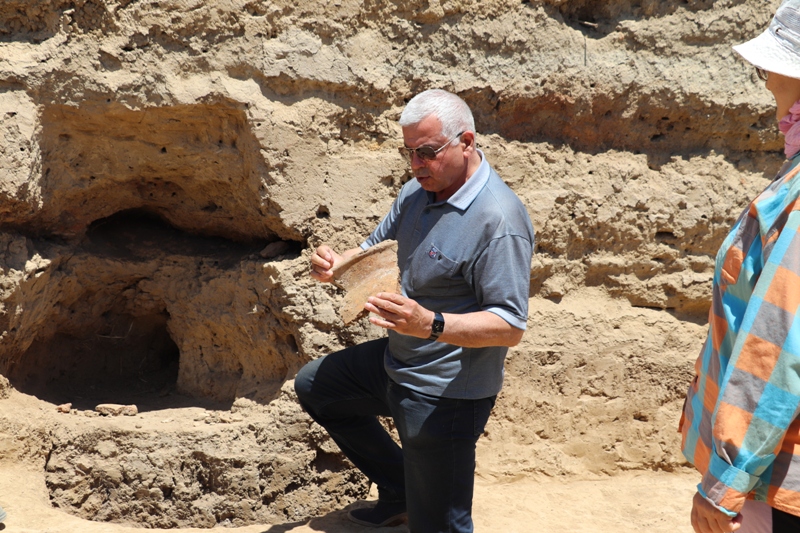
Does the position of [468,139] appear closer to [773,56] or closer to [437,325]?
[437,325]

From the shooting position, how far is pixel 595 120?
3998 millimetres

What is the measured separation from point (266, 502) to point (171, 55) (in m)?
2.20

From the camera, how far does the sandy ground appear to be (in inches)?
Answer: 128

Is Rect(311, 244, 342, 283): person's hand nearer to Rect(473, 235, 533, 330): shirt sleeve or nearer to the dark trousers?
the dark trousers

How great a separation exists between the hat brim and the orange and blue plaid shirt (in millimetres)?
222

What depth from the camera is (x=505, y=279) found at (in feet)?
8.07

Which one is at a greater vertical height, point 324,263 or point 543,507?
point 324,263

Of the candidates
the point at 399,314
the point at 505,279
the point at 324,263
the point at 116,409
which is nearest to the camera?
the point at 399,314

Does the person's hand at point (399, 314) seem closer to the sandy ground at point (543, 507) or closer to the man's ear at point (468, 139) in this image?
the man's ear at point (468, 139)

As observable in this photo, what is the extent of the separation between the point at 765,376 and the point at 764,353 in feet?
0.17

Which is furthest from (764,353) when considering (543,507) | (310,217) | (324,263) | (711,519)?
(310,217)

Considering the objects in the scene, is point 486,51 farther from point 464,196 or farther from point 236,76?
point 464,196

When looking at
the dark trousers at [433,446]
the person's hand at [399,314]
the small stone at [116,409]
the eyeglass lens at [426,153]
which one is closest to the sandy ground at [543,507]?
the small stone at [116,409]

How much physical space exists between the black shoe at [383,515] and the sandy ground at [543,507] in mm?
28
